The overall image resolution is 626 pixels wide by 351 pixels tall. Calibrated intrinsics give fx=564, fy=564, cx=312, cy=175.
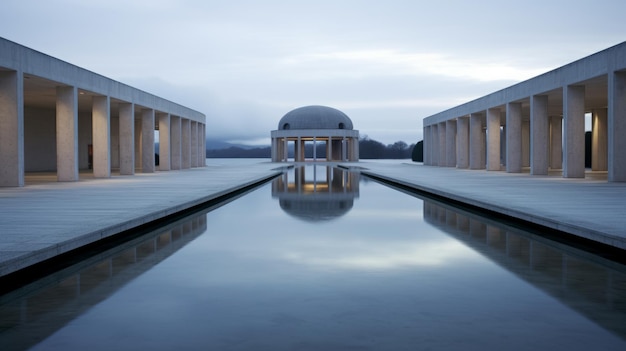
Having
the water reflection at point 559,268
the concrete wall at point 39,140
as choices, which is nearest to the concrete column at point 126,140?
the concrete wall at point 39,140

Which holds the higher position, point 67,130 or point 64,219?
point 67,130

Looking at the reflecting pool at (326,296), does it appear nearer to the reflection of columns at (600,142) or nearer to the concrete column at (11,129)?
the concrete column at (11,129)

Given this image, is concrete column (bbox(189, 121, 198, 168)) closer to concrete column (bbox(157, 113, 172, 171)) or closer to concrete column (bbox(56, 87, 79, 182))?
concrete column (bbox(157, 113, 172, 171))

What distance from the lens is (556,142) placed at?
38469 millimetres

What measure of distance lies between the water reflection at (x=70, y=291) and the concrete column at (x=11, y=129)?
1215 centimetres

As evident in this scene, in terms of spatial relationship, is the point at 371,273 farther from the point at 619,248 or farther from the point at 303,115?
the point at 303,115

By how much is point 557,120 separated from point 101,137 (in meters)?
29.8

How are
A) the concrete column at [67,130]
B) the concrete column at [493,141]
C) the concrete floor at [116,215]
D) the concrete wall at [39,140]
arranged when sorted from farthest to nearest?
1. the concrete column at [493,141]
2. the concrete wall at [39,140]
3. the concrete column at [67,130]
4. the concrete floor at [116,215]

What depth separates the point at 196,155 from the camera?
45344 millimetres

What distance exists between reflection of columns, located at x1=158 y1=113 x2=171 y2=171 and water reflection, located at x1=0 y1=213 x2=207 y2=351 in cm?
2867

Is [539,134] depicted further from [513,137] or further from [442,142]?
[442,142]

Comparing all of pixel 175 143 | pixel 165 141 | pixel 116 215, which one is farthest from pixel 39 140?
pixel 116 215

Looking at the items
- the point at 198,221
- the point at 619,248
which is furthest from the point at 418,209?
the point at 619,248

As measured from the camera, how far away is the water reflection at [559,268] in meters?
4.68
